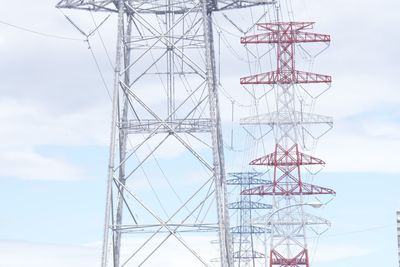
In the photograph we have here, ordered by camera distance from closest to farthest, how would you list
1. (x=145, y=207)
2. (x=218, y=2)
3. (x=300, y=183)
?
A: (x=145, y=207) → (x=218, y=2) → (x=300, y=183)

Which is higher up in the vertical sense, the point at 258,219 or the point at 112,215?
the point at 258,219

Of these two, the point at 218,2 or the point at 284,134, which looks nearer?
the point at 218,2

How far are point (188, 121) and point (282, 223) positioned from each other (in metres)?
32.6

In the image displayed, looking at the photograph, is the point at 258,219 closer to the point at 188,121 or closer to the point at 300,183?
the point at 300,183

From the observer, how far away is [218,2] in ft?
179

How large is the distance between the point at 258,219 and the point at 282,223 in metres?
4.72

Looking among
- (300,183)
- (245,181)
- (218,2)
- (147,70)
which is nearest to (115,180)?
(147,70)

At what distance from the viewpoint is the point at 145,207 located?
50.1 metres

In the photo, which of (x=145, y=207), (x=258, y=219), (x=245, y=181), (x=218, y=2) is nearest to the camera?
(x=145, y=207)

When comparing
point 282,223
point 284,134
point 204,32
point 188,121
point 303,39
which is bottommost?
point 188,121

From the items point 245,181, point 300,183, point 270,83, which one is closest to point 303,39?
point 270,83

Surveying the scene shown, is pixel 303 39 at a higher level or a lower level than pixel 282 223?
higher

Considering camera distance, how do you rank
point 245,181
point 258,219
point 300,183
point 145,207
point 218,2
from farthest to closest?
point 245,181 < point 258,219 < point 300,183 < point 218,2 < point 145,207

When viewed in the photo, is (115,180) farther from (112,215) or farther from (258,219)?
(258,219)
